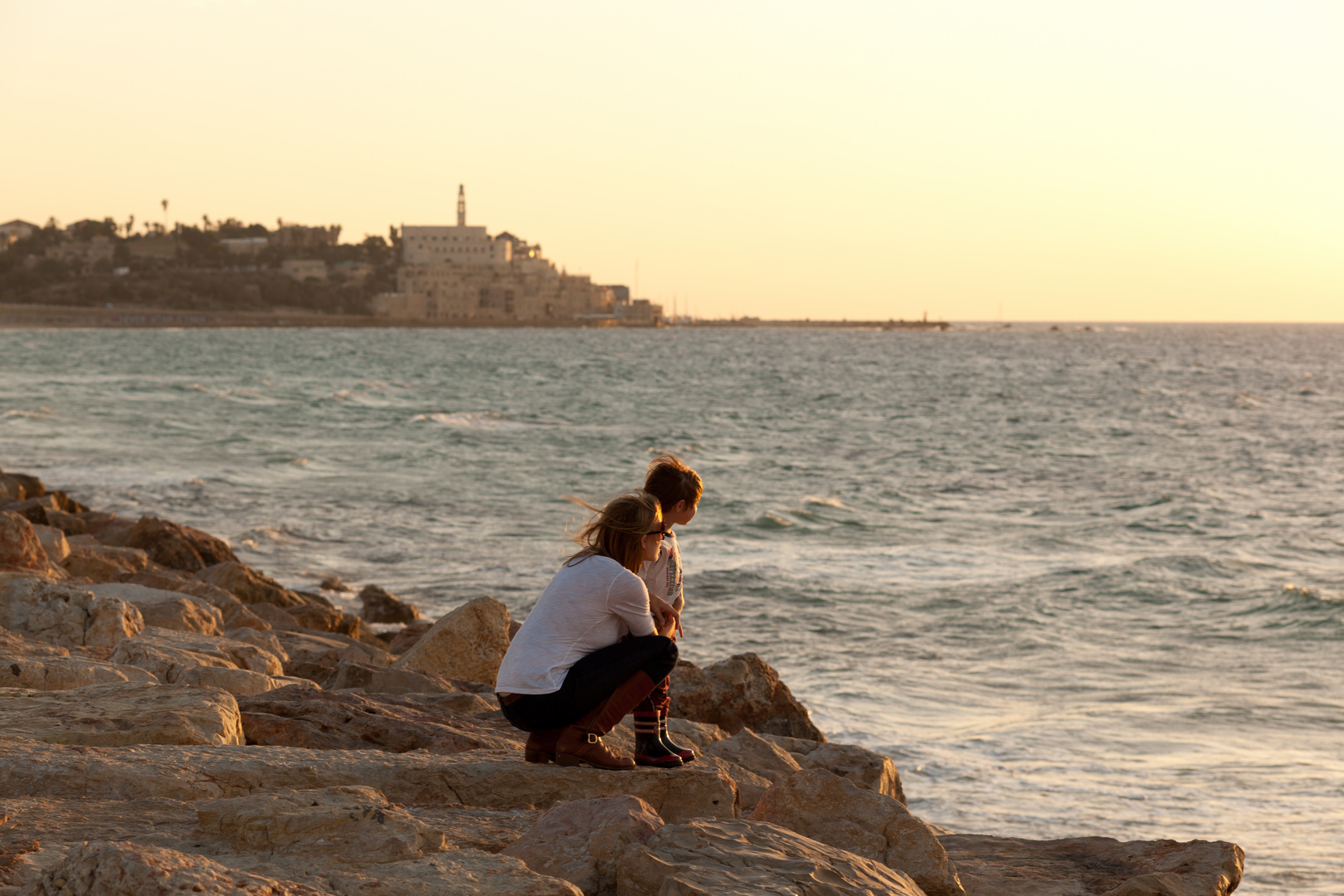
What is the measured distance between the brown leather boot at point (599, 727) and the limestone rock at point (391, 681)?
1.79m

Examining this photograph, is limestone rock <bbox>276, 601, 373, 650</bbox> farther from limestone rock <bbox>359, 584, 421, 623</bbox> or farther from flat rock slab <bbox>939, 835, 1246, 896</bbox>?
flat rock slab <bbox>939, 835, 1246, 896</bbox>

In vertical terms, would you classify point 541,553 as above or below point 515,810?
below

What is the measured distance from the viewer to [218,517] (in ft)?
58.8

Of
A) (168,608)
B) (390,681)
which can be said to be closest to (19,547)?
(168,608)

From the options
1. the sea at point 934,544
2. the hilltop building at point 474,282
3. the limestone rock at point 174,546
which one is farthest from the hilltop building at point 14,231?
the limestone rock at point 174,546

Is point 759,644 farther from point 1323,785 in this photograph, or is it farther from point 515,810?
point 515,810

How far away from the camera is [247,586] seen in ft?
34.3

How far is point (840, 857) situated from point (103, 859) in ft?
6.49

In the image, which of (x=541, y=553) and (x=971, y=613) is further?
(x=541, y=553)

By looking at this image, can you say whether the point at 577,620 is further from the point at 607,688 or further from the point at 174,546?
the point at 174,546

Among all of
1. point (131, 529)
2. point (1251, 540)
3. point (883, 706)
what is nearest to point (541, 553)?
point (131, 529)

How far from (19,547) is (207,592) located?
4.94ft

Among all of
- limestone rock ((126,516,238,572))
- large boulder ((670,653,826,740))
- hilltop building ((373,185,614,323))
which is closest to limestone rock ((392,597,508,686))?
large boulder ((670,653,826,740))

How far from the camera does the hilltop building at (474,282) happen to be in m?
164
